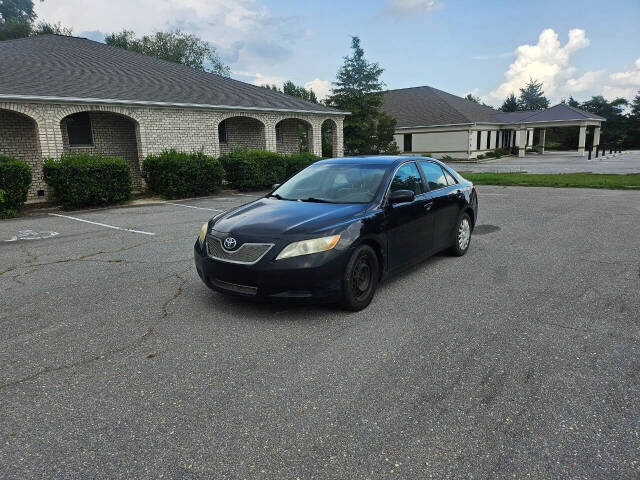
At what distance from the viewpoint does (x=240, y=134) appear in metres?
23.0

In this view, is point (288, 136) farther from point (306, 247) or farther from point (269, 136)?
point (306, 247)

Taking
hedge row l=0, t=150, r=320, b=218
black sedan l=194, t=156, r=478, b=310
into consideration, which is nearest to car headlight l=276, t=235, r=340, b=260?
black sedan l=194, t=156, r=478, b=310

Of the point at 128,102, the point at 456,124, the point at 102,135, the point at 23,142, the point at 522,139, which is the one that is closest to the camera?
the point at 23,142

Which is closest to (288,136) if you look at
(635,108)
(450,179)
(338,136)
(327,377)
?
(338,136)

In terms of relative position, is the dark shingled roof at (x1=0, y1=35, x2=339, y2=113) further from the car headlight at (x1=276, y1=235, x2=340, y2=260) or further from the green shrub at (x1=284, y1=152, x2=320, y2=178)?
the car headlight at (x1=276, y1=235, x2=340, y2=260)

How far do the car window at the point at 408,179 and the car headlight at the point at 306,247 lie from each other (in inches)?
57.6

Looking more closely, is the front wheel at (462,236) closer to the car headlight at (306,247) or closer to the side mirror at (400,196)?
the side mirror at (400,196)

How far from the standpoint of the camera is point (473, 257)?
6.95 meters

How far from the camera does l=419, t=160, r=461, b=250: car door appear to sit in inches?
244

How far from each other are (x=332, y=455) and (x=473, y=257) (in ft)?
16.3

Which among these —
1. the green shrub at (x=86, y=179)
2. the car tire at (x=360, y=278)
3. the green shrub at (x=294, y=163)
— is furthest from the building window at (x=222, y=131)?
the car tire at (x=360, y=278)

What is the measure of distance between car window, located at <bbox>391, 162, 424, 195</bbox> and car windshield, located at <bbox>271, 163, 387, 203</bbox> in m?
0.18

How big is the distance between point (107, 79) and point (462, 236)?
54.2 ft

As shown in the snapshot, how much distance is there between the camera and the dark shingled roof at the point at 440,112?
137 feet
